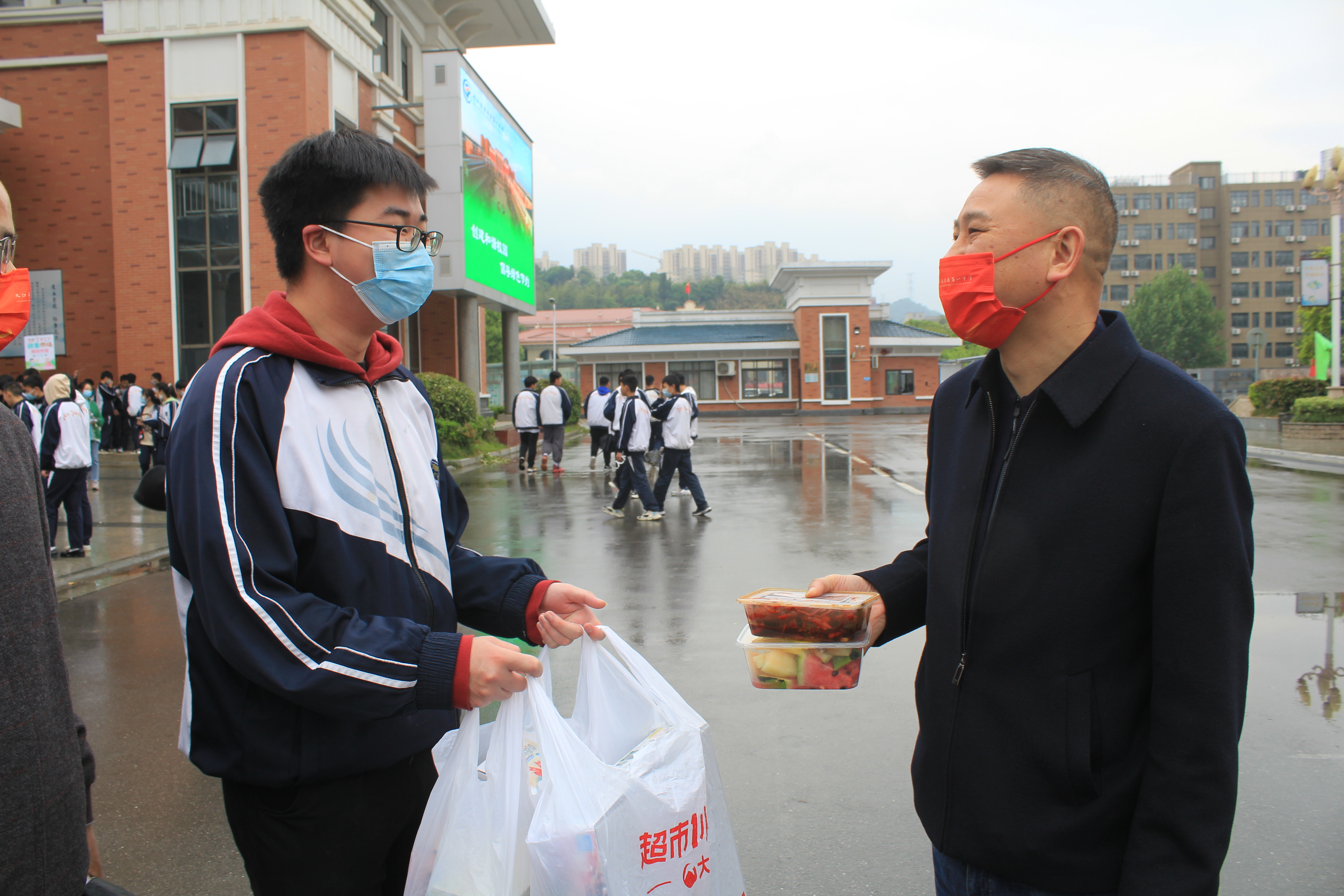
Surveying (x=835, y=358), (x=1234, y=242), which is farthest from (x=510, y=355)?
(x=1234, y=242)

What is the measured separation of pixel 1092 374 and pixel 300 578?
1.51 m

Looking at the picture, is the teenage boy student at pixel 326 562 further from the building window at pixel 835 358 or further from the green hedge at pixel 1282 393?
the building window at pixel 835 358

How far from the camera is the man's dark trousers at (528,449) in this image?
17.5 metres

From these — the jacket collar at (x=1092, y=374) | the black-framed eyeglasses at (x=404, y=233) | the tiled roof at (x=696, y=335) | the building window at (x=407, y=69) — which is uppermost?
the building window at (x=407, y=69)

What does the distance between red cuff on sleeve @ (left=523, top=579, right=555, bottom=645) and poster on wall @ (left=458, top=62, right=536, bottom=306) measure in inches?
861

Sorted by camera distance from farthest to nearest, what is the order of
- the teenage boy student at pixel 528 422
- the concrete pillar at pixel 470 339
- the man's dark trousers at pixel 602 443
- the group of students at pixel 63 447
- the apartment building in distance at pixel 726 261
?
the apartment building in distance at pixel 726 261
the concrete pillar at pixel 470 339
the man's dark trousers at pixel 602 443
the teenage boy student at pixel 528 422
the group of students at pixel 63 447

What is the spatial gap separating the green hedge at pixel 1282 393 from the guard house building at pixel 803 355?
23.2 metres

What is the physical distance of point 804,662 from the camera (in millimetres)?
1953

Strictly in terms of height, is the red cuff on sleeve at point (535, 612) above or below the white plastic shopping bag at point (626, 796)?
above

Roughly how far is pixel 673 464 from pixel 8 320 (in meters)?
10.5

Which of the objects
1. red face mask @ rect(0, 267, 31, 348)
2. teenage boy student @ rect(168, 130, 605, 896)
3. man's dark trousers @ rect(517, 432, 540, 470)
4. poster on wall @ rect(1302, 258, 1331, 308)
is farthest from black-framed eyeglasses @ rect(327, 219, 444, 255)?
poster on wall @ rect(1302, 258, 1331, 308)

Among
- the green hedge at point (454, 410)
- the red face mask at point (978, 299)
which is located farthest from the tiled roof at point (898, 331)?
the red face mask at point (978, 299)

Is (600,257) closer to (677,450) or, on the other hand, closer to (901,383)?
(901,383)

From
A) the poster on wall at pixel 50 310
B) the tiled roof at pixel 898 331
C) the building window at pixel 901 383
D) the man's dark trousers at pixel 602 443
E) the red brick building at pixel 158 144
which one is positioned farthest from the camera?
the building window at pixel 901 383
